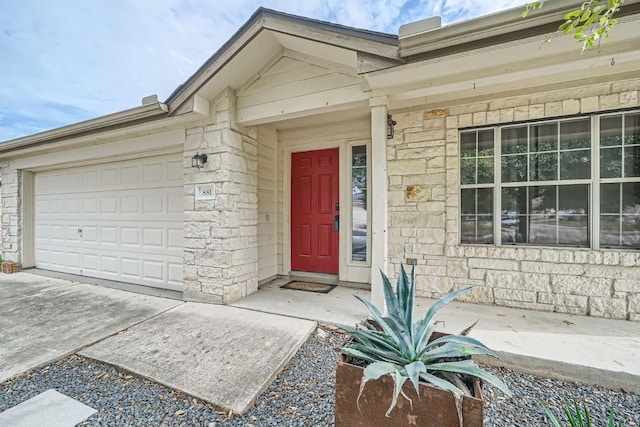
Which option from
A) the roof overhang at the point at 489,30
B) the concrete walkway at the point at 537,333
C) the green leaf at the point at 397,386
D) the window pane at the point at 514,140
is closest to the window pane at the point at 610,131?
the window pane at the point at 514,140

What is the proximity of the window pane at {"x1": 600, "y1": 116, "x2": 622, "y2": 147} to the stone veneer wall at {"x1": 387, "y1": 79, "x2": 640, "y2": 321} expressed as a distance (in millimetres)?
153

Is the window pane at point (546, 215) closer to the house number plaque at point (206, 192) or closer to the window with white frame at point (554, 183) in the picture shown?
the window with white frame at point (554, 183)

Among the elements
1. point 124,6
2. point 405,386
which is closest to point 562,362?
point 405,386

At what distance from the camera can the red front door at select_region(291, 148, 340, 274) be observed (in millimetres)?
4484

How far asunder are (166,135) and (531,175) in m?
5.10

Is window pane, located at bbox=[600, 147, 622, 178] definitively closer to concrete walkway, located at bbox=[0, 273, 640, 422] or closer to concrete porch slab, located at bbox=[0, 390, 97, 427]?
concrete walkway, located at bbox=[0, 273, 640, 422]

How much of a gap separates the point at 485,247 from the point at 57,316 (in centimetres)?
546

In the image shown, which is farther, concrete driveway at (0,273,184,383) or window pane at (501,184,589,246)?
window pane at (501,184,589,246)

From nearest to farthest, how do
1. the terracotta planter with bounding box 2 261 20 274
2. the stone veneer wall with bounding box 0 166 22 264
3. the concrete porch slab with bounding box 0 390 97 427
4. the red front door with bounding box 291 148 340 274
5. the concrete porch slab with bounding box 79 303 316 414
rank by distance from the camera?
the concrete porch slab with bounding box 0 390 97 427
the concrete porch slab with bounding box 79 303 316 414
the red front door with bounding box 291 148 340 274
the terracotta planter with bounding box 2 261 20 274
the stone veneer wall with bounding box 0 166 22 264

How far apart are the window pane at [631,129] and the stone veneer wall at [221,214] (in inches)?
180

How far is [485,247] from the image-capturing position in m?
3.38

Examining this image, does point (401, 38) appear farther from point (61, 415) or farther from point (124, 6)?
point (124, 6)

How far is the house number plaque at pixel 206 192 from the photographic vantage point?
12.1 feet

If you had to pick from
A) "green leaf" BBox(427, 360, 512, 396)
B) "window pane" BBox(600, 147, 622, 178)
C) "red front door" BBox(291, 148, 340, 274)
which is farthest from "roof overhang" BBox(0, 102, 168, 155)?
"window pane" BBox(600, 147, 622, 178)
